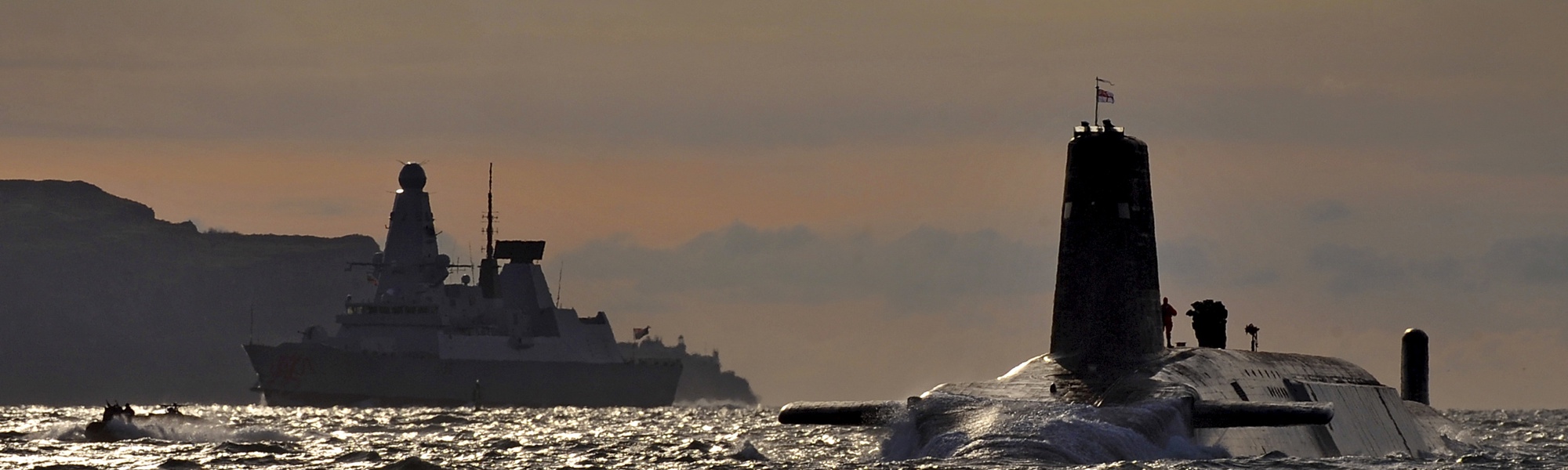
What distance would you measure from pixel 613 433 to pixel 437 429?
476 centimetres

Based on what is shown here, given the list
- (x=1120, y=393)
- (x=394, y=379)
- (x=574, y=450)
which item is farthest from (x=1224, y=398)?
(x=394, y=379)

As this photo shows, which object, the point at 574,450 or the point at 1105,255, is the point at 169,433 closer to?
the point at 574,450

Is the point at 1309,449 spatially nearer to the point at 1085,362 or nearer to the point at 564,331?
the point at 1085,362

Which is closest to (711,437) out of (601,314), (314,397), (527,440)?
(527,440)

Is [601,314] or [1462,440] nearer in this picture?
[1462,440]

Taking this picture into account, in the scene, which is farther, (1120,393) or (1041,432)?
(1120,393)

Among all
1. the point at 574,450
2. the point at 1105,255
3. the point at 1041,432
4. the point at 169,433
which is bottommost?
the point at 574,450

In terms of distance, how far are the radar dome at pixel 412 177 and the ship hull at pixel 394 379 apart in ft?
28.7

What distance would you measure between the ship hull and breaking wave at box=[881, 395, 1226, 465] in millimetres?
84746

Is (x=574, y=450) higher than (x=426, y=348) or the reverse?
the reverse

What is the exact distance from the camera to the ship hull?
107875 millimetres

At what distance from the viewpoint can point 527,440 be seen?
38969mm

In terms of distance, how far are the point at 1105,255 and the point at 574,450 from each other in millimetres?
9150

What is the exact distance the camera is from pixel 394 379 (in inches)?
4269
